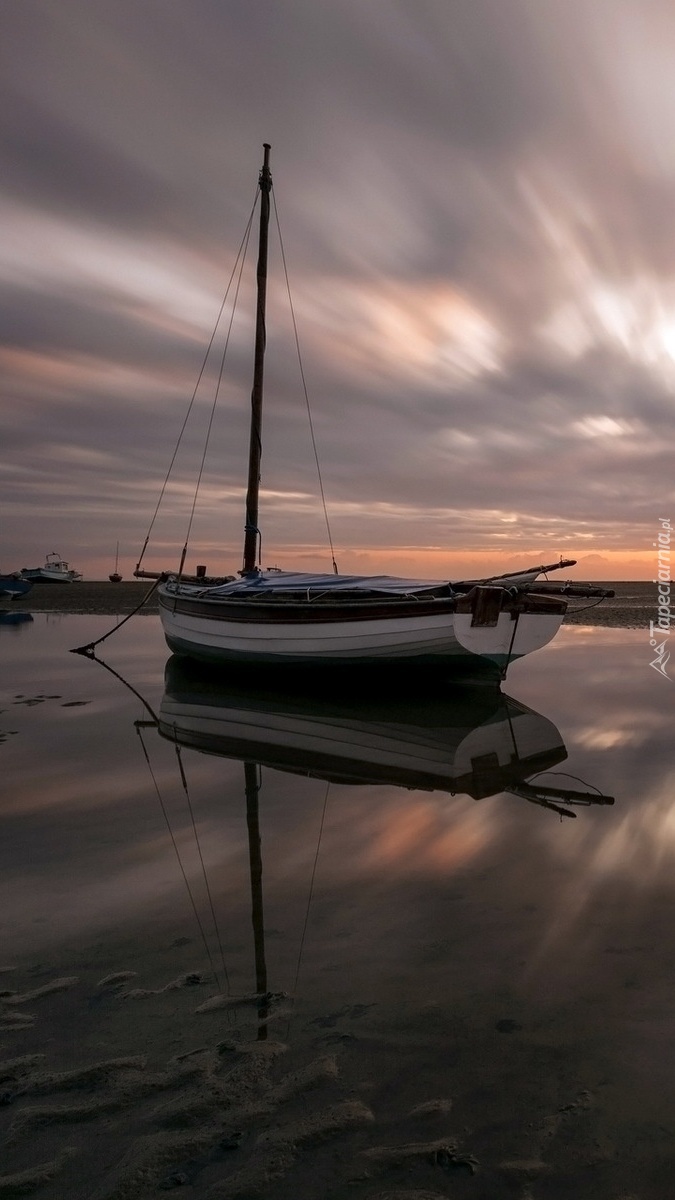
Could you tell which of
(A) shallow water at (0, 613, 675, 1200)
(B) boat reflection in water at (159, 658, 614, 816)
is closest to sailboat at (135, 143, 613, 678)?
(B) boat reflection in water at (159, 658, 614, 816)

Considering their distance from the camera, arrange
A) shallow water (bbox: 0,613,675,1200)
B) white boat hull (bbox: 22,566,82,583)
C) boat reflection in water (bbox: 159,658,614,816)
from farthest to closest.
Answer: white boat hull (bbox: 22,566,82,583), boat reflection in water (bbox: 159,658,614,816), shallow water (bbox: 0,613,675,1200)

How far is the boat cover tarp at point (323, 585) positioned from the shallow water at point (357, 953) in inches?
205

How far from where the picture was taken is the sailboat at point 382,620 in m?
14.0

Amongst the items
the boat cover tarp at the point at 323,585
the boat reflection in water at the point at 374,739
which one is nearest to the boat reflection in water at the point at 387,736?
the boat reflection in water at the point at 374,739

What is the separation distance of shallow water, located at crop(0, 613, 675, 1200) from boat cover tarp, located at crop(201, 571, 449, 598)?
520 cm

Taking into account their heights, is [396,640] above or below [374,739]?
above

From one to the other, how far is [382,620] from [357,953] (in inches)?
393

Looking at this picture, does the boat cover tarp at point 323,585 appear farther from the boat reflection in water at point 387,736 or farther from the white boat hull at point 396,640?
the boat reflection in water at point 387,736

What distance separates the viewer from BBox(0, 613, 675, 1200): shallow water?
9.29 feet

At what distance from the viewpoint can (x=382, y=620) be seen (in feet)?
46.8

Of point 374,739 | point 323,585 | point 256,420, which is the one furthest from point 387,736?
point 256,420

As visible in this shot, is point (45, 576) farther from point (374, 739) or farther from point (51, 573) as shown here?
point (374, 739)

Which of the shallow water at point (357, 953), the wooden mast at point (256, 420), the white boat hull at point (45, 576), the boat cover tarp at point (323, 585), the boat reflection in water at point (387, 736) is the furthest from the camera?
the white boat hull at point (45, 576)

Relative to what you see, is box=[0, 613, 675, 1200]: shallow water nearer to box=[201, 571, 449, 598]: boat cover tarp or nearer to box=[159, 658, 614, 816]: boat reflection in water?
box=[159, 658, 614, 816]: boat reflection in water
